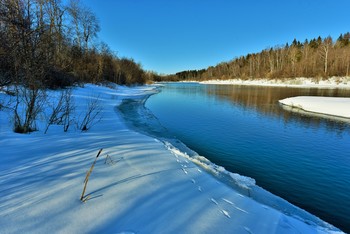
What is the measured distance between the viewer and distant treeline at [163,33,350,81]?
5538 cm

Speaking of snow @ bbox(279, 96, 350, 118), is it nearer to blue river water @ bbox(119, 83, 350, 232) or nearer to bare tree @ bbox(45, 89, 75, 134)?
blue river water @ bbox(119, 83, 350, 232)

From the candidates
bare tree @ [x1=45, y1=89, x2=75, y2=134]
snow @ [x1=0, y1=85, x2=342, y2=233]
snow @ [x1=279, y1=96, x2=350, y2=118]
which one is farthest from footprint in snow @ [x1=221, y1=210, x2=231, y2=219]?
snow @ [x1=279, y1=96, x2=350, y2=118]

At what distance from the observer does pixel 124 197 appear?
3.07 meters

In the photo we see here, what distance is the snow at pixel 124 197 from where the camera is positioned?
A: 8.16 ft

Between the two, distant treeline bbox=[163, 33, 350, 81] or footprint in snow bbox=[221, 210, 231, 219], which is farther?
distant treeline bbox=[163, 33, 350, 81]

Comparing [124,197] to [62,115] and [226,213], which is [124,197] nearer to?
[226,213]

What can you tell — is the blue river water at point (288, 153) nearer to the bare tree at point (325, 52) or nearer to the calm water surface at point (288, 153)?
the calm water surface at point (288, 153)

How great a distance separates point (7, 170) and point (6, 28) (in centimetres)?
496

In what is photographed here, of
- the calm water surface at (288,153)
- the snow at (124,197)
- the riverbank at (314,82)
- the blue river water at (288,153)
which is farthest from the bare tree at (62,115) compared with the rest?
the riverbank at (314,82)

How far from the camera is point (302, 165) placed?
254 inches

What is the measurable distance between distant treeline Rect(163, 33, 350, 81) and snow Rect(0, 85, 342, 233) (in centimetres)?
6233

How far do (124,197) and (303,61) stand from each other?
251ft

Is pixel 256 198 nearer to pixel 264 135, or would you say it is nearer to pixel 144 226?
pixel 144 226

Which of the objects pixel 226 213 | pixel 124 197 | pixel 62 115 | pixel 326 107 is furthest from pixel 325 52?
pixel 124 197
